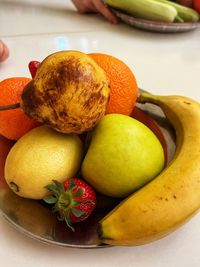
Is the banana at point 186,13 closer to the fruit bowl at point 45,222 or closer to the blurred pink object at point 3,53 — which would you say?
the blurred pink object at point 3,53

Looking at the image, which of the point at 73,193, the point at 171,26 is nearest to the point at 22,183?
the point at 73,193

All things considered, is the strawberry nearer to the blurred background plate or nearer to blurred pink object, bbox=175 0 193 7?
the blurred background plate

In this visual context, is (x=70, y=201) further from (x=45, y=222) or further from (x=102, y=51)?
(x=102, y=51)

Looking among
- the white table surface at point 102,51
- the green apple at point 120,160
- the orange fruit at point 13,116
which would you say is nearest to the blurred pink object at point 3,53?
the white table surface at point 102,51

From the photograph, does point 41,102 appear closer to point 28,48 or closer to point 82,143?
point 82,143

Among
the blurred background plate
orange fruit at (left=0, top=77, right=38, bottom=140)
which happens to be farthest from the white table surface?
orange fruit at (left=0, top=77, right=38, bottom=140)

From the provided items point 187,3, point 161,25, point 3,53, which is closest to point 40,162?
point 3,53
